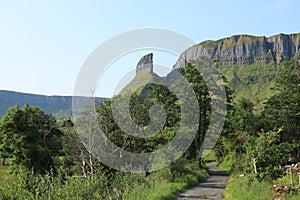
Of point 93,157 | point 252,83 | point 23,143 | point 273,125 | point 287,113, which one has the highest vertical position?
point 252,83

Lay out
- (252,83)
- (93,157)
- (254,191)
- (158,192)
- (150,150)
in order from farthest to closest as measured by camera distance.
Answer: (252,83) < (150,150) < (93,157) < (158,192) < (254,191)

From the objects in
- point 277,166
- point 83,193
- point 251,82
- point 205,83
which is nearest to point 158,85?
point 205,83

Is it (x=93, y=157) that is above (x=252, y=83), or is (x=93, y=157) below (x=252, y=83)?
below

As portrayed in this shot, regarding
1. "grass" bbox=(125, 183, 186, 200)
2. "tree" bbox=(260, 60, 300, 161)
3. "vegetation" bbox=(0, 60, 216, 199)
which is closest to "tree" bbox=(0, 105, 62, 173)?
Result: "vegetation" bbox=(0, 60, 216, 199)

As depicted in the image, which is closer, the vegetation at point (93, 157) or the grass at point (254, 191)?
the vegetation at point (93, 157)

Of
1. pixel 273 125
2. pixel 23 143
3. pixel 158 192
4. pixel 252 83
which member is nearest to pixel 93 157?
pixel 158 192

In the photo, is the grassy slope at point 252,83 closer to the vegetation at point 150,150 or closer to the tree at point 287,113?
the vegetation at point 150,150

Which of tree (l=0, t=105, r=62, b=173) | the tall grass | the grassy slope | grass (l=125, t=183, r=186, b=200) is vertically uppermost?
the grassy slope

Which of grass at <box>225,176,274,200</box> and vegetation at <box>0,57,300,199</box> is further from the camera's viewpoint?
grass at <box>225,176,274,200</box>

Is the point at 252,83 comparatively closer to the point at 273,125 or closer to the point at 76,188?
the point at 273,125

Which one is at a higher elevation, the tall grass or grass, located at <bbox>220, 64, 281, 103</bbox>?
grass, located at <bbox>220, 64, 281, 103</bbox>

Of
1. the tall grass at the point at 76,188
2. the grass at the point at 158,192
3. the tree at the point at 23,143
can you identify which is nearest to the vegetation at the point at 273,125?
the grass at the point at 158,192

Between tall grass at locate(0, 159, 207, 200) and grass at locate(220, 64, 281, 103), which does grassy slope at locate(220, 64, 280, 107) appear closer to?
grass at locate(220, 64, 281, 103)

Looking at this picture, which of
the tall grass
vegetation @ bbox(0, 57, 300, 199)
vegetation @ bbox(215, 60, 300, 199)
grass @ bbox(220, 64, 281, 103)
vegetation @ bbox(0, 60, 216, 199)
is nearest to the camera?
the tall grass
